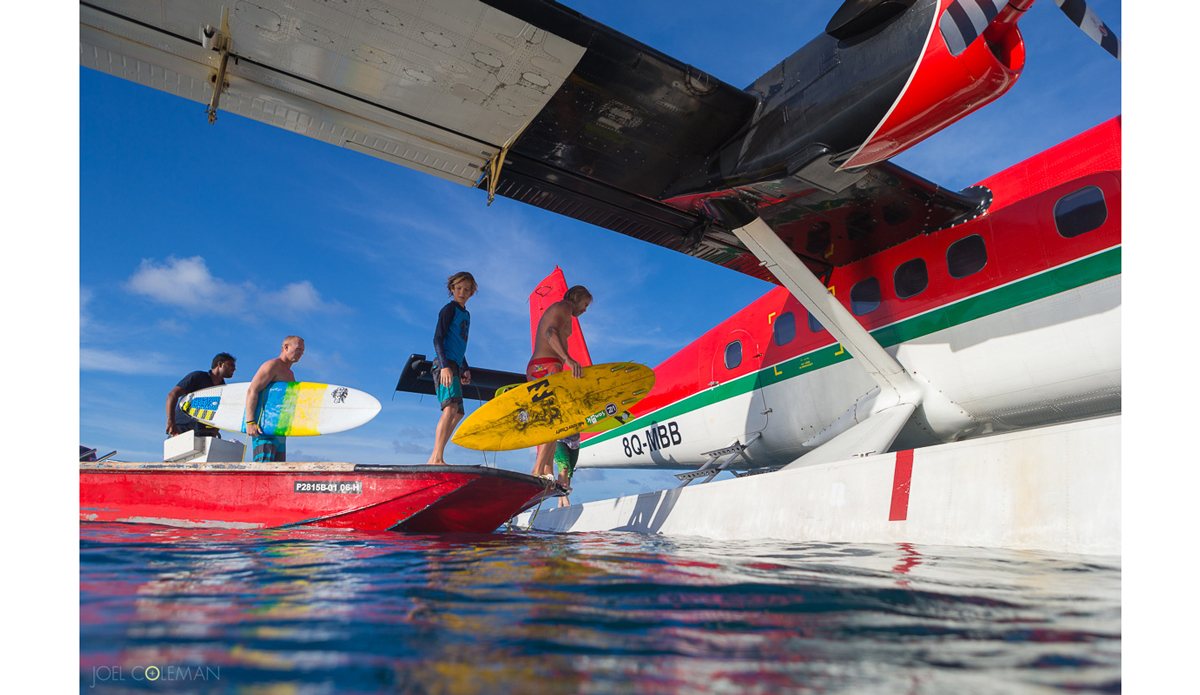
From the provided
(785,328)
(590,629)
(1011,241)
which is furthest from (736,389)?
(590,629)

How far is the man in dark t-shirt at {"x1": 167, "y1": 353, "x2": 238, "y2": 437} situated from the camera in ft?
19.5

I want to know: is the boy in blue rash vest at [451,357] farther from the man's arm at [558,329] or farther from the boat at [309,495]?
the man's arm at [558,329]

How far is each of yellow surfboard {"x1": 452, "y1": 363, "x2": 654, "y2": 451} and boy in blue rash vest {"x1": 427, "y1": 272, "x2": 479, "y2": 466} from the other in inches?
37.1

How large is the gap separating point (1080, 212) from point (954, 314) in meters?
1.18

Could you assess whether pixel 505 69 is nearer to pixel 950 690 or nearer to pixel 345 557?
pixel 345 557

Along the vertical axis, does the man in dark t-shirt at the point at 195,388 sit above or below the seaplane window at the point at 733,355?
below

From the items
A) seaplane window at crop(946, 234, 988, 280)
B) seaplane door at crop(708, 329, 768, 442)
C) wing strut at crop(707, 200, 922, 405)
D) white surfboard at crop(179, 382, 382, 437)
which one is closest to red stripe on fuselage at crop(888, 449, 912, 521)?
wing strut at crop(707, 200, 922, 405)

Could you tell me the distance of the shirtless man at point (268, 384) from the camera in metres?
4.96

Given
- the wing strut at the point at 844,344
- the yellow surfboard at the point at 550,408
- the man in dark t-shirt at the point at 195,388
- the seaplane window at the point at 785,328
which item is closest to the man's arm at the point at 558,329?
the yellow surfboard at the point at 550,408

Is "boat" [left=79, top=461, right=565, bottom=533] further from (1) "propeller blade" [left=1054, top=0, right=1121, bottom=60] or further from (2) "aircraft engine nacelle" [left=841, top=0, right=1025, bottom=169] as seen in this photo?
(1) "propeller blade" [left=1054, top=0, right=1121, bottom=60]

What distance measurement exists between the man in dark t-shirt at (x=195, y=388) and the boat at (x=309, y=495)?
1.26 metres

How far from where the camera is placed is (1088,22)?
11.4 ft

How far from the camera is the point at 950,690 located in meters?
0.83

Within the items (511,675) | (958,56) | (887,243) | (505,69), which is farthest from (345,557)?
(887,243)
